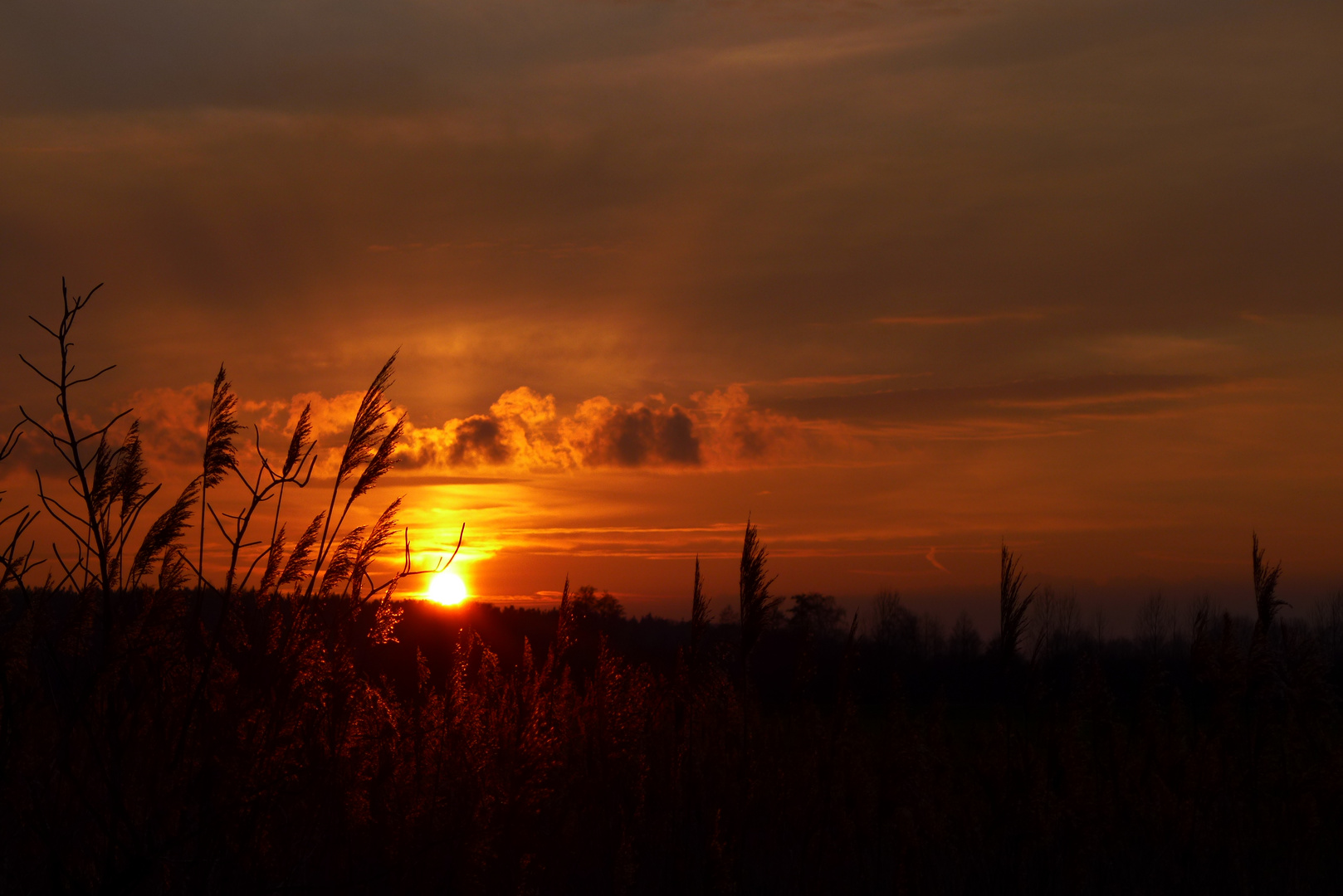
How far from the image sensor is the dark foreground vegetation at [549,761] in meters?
3.44

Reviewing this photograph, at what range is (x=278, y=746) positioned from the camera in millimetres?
3660

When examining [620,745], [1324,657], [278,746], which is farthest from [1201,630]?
[278,746]

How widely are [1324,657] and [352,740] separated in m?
9.11

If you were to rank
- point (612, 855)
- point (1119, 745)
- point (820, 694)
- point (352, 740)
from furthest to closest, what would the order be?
1. point (820, 694)
2. point (1119, 745)
3. point (612, 855)
4. point (352, 740)

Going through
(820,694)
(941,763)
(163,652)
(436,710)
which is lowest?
(820,694)

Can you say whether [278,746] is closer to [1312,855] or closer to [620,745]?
[620,745]

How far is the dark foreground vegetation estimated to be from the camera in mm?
3439

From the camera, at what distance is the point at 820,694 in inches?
1379

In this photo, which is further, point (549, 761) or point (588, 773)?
point (588, 773)

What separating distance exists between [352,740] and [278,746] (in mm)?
1035

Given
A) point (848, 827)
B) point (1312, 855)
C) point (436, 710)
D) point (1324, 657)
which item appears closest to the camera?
point (436, 710)

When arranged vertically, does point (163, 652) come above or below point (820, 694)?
above

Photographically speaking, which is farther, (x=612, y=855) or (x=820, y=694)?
(x=820, y=694)

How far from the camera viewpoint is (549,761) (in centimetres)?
562
